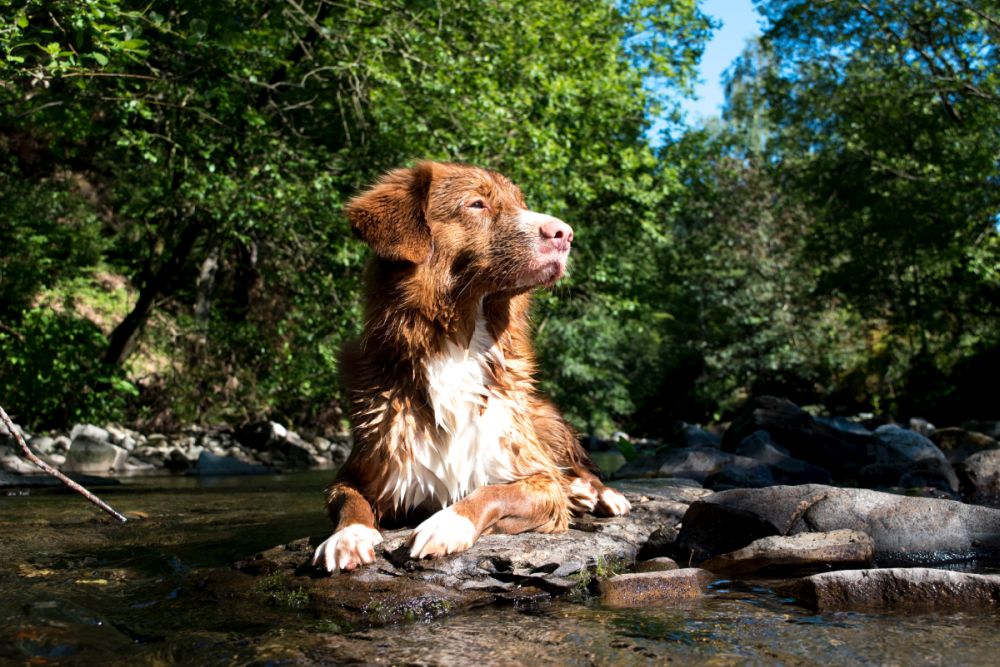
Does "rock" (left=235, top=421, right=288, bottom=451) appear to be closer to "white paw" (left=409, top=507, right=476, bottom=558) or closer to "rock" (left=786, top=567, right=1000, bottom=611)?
"white paw" (left=409, top=507, right=476, bottom=558)

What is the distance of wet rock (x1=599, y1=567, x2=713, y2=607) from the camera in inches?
152

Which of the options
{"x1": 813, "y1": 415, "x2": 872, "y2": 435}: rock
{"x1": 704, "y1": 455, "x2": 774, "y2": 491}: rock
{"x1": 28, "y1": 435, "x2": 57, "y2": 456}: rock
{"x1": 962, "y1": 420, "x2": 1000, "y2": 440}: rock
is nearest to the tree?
{"x1": 28, "y1": 435, "x2": 57, "y2": 456}: rock

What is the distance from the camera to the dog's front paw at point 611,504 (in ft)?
18.3

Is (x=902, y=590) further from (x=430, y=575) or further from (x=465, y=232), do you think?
(x=465, y=232)

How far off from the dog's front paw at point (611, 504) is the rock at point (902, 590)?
191cm

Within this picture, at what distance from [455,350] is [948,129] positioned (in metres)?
25.3

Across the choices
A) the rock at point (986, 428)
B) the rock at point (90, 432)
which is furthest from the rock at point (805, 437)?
the rock at point (90, 432)

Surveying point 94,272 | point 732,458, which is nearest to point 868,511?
point 732,458

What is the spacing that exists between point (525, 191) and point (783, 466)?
9932 millimetres

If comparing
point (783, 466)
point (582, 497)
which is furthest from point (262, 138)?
point (582, 497)

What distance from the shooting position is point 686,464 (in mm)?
8969

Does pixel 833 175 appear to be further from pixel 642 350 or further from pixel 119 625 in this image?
pixel 119 625

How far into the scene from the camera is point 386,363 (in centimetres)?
482

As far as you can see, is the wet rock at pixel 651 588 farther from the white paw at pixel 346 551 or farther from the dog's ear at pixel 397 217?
the dog's ear at pixel 397 217
